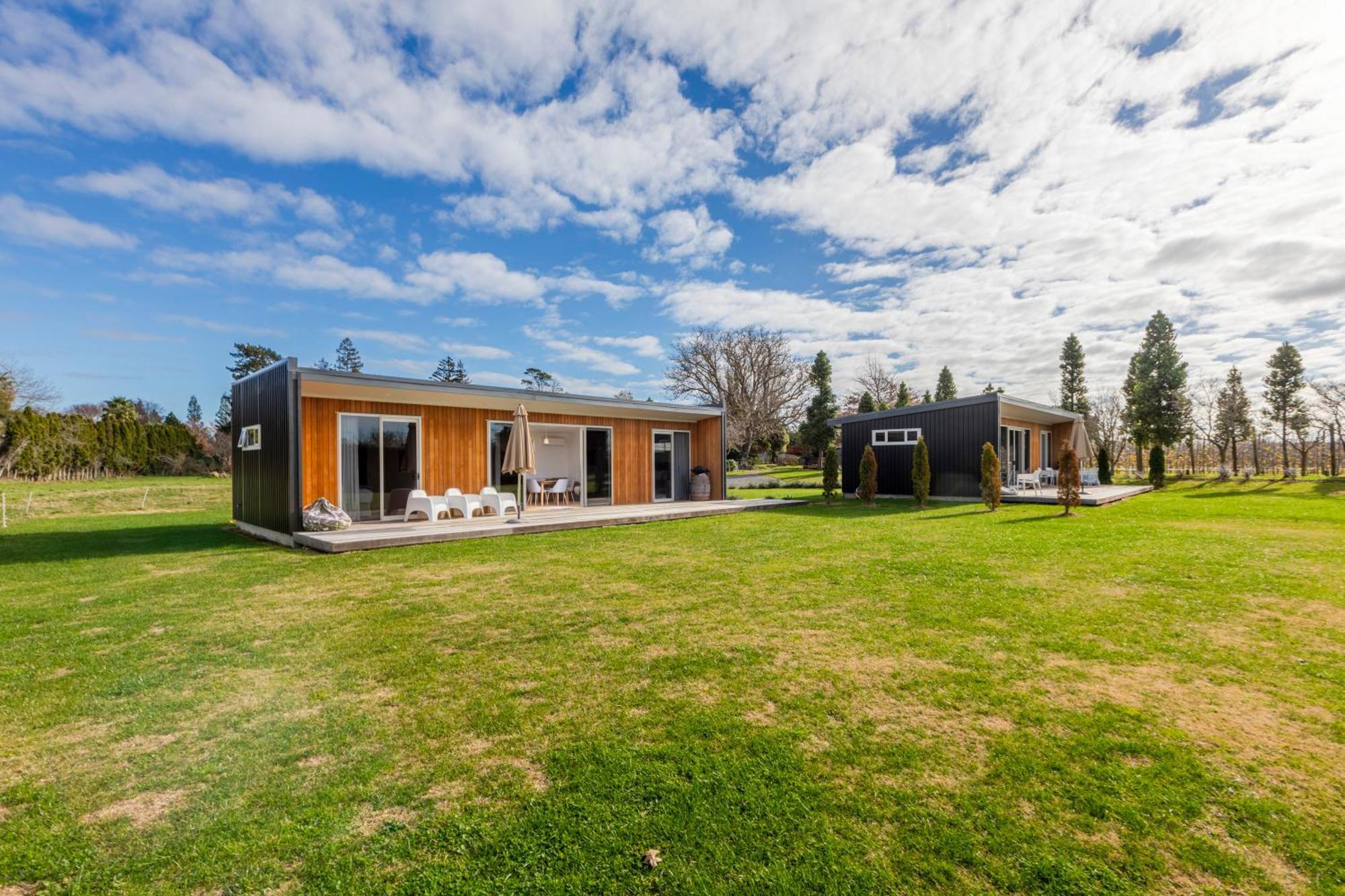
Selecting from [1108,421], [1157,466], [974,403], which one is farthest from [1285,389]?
[974,403]

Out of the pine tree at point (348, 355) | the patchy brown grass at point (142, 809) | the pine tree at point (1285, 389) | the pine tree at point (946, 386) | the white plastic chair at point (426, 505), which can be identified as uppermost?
the pine tree at point (348, 355)

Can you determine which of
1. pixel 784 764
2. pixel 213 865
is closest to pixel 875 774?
pixel 784 764

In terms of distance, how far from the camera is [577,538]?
8.79 metres

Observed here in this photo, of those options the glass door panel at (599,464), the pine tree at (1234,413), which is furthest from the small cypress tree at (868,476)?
the pine tree at (1234,413)

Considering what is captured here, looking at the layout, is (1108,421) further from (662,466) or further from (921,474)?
(662,466)

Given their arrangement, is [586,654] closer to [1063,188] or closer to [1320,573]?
[1320,573]

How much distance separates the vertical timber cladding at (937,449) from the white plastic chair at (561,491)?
8702 millimetres

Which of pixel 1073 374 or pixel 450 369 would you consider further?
pixel 450 369

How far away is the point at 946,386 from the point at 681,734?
136 feet

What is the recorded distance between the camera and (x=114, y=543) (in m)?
8.74

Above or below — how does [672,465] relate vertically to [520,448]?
below

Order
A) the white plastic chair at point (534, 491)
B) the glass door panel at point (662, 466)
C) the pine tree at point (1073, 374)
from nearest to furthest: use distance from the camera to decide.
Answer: the white plastic chair at point (534, 491) < the glass door panel at point (662, 466) < the pine tree at point (1073, 374)

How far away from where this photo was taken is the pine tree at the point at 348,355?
1912 inches

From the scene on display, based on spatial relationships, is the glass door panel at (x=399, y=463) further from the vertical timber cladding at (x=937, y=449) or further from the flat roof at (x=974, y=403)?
the vertical timber cladding at (x=937, y=449)
